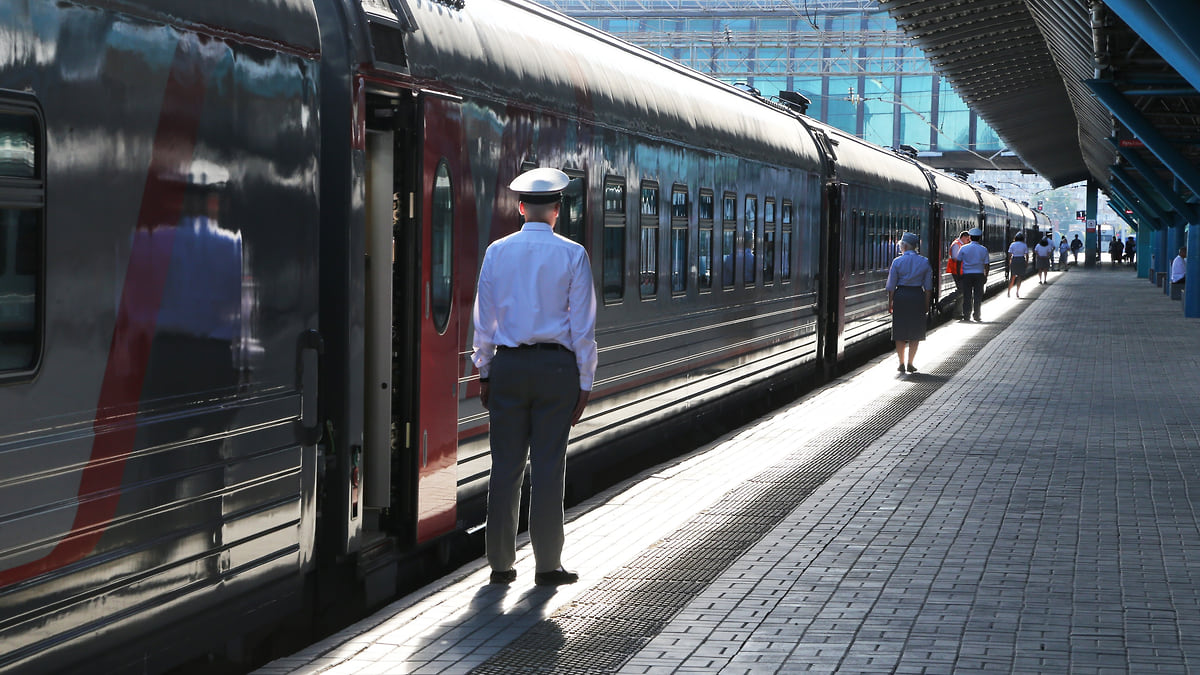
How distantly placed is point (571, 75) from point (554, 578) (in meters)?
3.63

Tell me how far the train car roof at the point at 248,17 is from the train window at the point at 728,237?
7918mm

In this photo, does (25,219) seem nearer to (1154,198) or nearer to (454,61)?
(454,61)

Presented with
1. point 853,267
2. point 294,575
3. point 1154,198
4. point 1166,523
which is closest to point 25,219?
point 294,575

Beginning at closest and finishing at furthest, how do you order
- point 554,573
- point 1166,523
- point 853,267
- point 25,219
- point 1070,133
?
point 25,219, point 554,573, point 1166,523, point 853,267, point 1070,133

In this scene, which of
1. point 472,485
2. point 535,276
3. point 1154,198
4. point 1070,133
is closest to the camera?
point 535,276

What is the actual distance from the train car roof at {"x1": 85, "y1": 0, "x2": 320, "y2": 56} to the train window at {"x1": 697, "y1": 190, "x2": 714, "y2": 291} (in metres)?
7.09

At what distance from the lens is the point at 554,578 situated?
7164 mm

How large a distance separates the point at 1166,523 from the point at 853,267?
12.0m

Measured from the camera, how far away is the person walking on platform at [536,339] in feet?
22.1

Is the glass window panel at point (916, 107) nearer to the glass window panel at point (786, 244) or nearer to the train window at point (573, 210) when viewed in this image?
the glass window panel at point (786, 244)

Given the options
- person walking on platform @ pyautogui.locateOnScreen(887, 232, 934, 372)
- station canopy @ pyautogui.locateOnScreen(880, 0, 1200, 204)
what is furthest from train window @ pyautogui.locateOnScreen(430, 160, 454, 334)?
person walking on platform @ pyautogui.locateOnScreen(887, 232, 934, 372)

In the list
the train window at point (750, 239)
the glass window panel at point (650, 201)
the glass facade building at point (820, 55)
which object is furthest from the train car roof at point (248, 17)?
the glass facade building at point (820, 55)

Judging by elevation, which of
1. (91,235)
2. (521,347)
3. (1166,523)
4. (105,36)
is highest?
(105,36)

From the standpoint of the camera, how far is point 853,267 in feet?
69.6
